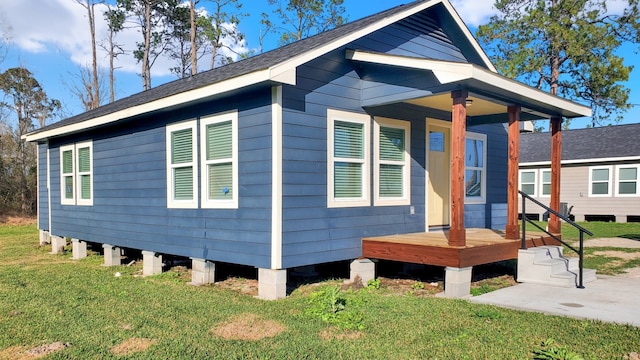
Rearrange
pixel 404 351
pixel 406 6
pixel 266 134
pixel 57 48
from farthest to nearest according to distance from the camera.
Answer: pixel 57 48 < pixel 406 6 < pixel 266 134 < pixel 404 351

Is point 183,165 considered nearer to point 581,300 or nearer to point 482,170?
point 482,170

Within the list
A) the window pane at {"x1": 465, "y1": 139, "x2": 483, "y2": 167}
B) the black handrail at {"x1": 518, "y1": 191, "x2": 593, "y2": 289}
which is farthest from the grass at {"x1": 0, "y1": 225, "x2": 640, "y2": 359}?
the window pane at {"x1": 465, "y1": 139, "x2": 483, "y2": 167}

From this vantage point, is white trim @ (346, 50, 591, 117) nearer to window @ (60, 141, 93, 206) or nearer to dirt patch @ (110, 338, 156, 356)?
dirt patch @ (110, 338, 156, 356)

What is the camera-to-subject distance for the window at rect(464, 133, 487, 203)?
9281mm

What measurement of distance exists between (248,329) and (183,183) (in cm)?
376

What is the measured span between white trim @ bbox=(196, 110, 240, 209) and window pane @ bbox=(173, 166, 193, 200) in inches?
17.2

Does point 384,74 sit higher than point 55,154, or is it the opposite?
point 384,74

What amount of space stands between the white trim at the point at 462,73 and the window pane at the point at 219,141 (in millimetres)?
2144

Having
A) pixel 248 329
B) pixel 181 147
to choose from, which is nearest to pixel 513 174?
pixel 248 329

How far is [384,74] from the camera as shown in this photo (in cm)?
704

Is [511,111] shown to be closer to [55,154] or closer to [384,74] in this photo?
[384,74]

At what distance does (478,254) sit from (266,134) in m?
3.25

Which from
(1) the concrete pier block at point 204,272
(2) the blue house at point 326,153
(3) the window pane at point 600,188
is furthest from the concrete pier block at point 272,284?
(3) the window pane at point 600,188

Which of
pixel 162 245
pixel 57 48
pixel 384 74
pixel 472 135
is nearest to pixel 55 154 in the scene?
pixel 162 245
